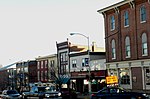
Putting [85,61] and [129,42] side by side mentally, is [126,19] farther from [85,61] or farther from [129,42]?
[85,61]

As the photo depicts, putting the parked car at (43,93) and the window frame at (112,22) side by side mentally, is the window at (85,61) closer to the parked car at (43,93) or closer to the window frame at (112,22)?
the window frame at (112,22)

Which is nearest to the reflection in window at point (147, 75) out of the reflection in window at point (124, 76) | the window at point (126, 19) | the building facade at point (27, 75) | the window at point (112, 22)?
the reflection in window at point (124, 76)

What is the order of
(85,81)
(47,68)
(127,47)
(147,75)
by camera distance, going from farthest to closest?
1. (47,68)
2. (85,81)
3. (127,47)
4. (147,75)

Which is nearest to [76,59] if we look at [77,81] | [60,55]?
[77,81]

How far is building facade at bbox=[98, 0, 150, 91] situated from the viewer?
44812mm

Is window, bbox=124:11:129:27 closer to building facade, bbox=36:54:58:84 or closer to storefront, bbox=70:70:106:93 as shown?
storefront, bbox=70:70:106:93

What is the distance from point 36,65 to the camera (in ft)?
303

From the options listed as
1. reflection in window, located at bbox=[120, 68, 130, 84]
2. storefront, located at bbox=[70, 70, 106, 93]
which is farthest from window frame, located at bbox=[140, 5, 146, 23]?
storefront, located at bbox=[70, 70, 106, 93]

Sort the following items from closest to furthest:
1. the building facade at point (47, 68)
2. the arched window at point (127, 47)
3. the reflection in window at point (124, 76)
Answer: the arched window at point (127, 47) → the reflection in window at point (124, 76) → the building facade at point (47, 68)

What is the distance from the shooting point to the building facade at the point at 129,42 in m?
44.8

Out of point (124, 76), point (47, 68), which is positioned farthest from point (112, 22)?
point (47, 68)

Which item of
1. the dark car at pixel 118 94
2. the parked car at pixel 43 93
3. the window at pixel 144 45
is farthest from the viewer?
the window at pixel 144 45

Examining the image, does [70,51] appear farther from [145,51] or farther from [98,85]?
[145,51]

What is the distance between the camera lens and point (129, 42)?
48062 millimetres
